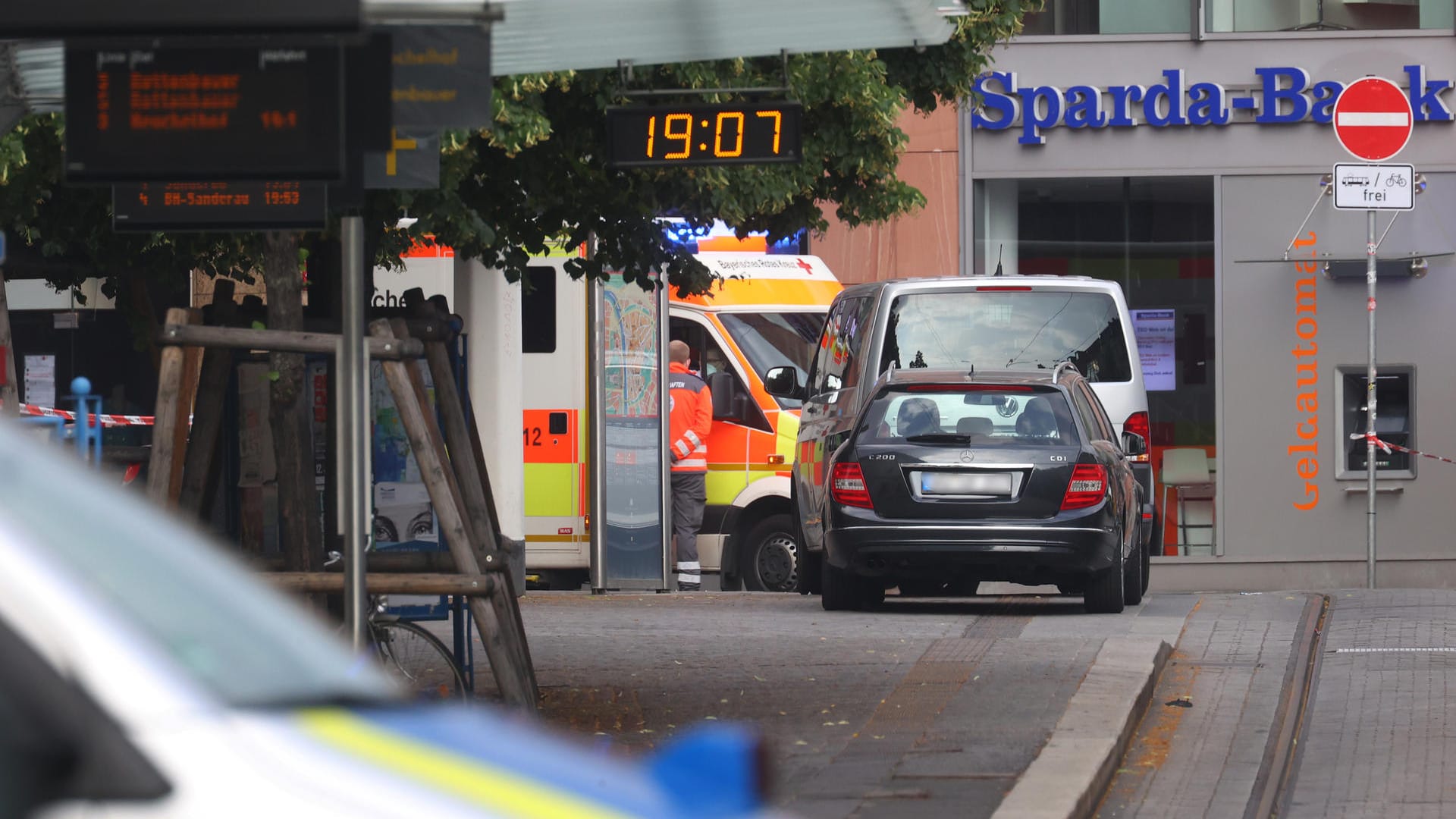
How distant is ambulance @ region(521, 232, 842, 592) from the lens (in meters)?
16.9

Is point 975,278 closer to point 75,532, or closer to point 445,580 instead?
point 445,580

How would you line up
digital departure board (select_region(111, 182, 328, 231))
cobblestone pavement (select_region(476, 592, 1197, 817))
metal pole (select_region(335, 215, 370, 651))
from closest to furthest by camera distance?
1. metal pole (select_region(335, 215, 370, 651))
2. digital departure board (select_region(111, 182, 328, 231))
3. cobblestone pavement (select_region(476, 592, 1197, 817))

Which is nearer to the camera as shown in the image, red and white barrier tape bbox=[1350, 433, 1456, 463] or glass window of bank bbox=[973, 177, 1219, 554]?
red and white barrier tape bbox=[1350, 433, 1456, 463]

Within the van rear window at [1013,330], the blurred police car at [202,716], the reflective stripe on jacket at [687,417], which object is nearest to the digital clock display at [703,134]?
the van rear window at [1013,330]

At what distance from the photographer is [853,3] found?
21.5 feet

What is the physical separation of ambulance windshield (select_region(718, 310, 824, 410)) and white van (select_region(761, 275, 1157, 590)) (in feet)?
6.72

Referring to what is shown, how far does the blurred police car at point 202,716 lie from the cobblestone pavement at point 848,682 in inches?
182

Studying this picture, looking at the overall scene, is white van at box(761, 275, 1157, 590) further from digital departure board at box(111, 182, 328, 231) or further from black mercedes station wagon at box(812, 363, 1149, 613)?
digital departure board at box(111, 182, 328, 231)

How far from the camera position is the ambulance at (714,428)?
16875mm

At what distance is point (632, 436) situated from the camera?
16.4m

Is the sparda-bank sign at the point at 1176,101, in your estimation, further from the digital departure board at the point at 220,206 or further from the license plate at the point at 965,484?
the digital departure board at the point at 220,206

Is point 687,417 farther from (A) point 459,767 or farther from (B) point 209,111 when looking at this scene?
(A) point 459,767

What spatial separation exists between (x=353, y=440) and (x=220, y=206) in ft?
5.21

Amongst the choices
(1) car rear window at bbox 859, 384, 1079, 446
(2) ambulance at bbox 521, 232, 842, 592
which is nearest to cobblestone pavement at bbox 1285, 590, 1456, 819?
(1) car rear window at bbox 859, 384, 1079, 446
